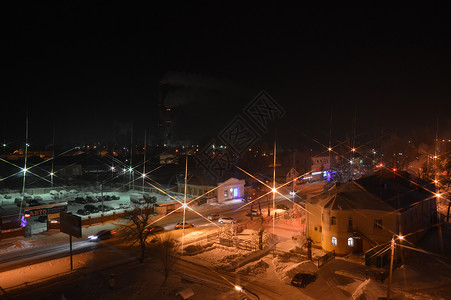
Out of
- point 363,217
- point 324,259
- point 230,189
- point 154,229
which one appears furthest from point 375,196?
point 230,189

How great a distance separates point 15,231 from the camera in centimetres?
2584

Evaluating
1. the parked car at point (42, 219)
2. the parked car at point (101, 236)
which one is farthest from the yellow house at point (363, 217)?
the parked car at point (42, 219)

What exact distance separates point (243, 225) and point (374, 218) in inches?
495

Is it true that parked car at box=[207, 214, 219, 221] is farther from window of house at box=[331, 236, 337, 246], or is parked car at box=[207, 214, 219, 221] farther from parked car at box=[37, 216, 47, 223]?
parked car at box=[37, 216, 47, 223]

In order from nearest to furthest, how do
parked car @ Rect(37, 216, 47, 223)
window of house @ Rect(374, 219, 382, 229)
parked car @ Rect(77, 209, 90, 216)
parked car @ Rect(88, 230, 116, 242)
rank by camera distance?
1. window of house @ Rect(374, 219, 382, 229)
2. parked car @ Rect(88, 230, 116, 242)
3. parked car @ Rect(37, 216, 47, 223)
4. parked car @ Rect(77, 209, 90, 216)

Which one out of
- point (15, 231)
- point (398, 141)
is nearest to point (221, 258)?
point (15, 231)

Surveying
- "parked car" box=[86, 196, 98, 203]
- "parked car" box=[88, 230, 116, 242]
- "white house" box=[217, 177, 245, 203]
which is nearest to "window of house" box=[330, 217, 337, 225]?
"parked car" box=[88, 230, 116, 242]

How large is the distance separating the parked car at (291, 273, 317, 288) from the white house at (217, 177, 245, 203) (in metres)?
25.2

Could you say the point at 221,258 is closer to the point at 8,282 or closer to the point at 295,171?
the point at 8,282

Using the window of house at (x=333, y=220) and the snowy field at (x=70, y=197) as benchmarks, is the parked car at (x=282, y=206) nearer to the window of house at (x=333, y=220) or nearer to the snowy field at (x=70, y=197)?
the window of house at (x=333, y=220)

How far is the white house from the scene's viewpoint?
42.5 m

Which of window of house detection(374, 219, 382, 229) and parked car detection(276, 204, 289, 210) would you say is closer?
window of house detection(374, 219, 382, 229)

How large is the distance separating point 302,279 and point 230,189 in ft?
90.3

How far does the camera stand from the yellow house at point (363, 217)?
2169cm
